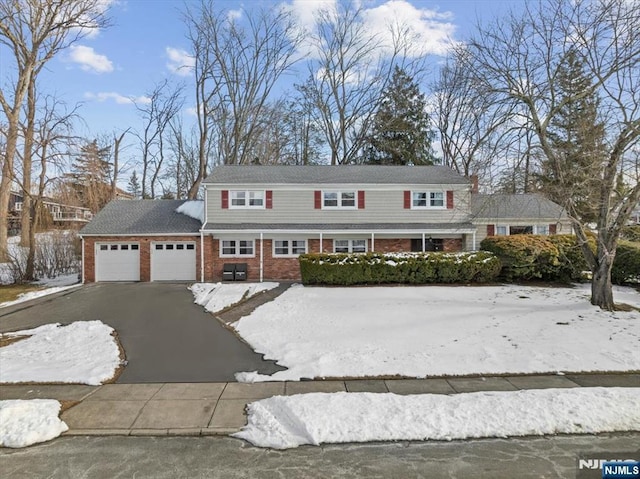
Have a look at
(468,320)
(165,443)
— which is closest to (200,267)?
(468,320)

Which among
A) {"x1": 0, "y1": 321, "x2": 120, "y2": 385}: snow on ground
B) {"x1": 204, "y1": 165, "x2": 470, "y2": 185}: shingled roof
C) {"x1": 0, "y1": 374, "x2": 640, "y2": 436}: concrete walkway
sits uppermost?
{"x1": 204, "y1": 165, "x2": 470, "y2": 185}: shingled roof

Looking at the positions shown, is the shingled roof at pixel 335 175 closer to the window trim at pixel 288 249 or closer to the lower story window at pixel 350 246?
the window trim at pixel 288 249

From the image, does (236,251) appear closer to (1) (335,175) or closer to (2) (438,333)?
(1) (335,175)

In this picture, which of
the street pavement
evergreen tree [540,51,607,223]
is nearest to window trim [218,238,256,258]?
evergreen tree [540,51,607,223]

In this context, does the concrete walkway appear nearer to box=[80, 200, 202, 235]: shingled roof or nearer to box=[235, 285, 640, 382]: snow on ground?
box=[235, 285, 640, 382]: snow on ground

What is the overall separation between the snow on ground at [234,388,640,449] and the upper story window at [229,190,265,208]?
46.5ft

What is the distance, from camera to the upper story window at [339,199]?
19.2 meters

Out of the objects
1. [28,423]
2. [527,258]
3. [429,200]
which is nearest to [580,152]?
[527,258]

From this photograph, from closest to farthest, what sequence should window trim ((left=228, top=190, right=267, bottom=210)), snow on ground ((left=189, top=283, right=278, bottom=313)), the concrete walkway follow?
the concrete walkway, snow on ground ((left=189, top=283, right=278, bottom=313)), window trim ((left=228, top=190, right=267, bottom=210))

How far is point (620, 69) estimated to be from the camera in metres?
10.0

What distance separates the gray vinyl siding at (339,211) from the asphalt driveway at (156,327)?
14.5ft

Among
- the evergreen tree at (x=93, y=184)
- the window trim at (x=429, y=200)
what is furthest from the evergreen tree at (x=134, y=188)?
the window trim at (x=429, y=200)

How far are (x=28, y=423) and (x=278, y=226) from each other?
14.0 m

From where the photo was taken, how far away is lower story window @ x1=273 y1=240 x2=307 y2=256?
61.2 ft
